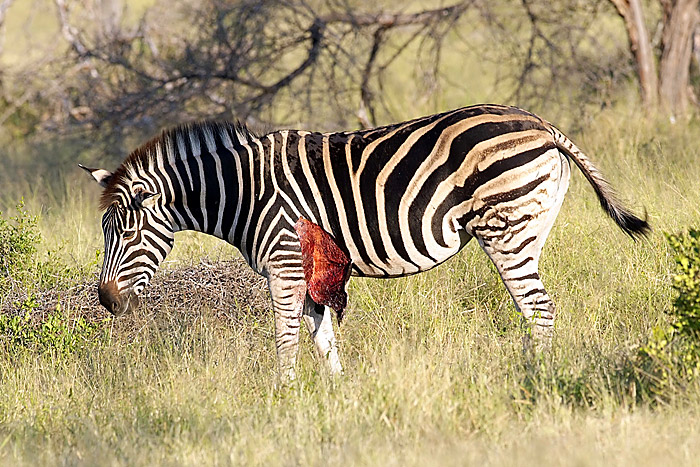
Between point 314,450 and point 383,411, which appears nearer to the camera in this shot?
point 314,450

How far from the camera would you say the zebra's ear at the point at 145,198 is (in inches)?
183

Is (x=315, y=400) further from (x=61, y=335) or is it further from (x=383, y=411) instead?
(x=61, y=335)

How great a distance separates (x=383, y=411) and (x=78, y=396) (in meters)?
1.91

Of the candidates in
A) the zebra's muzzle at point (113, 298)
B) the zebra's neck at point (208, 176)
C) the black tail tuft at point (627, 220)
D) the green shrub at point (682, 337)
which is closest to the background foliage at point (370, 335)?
the green shrub at point (682, 337)

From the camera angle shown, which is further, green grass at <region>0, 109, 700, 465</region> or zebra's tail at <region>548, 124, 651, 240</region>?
zebra's tail at <region>548, 124, 651, 240</region>

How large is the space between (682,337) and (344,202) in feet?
6.53

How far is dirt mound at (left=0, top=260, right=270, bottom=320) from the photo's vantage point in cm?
573

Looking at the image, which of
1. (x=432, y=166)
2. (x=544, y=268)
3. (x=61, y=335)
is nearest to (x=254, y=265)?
(x=432, y=166)

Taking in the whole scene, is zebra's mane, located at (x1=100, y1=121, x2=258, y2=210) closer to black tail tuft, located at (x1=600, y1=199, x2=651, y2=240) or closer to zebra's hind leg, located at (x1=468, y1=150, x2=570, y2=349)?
zebra's hind leg, located at (x1=468, y1=150, x2=570, y2=349)

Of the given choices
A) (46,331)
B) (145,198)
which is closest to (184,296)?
(46,331)

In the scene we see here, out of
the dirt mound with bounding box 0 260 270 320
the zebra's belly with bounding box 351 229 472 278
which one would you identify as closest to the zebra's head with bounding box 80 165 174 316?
the dirt mound with bounding box 0 260 270 320

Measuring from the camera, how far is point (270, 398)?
415cm

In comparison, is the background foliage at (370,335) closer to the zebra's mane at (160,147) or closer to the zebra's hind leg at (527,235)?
the zebra's hind leg at (527,235)

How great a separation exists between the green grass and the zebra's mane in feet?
3.51
